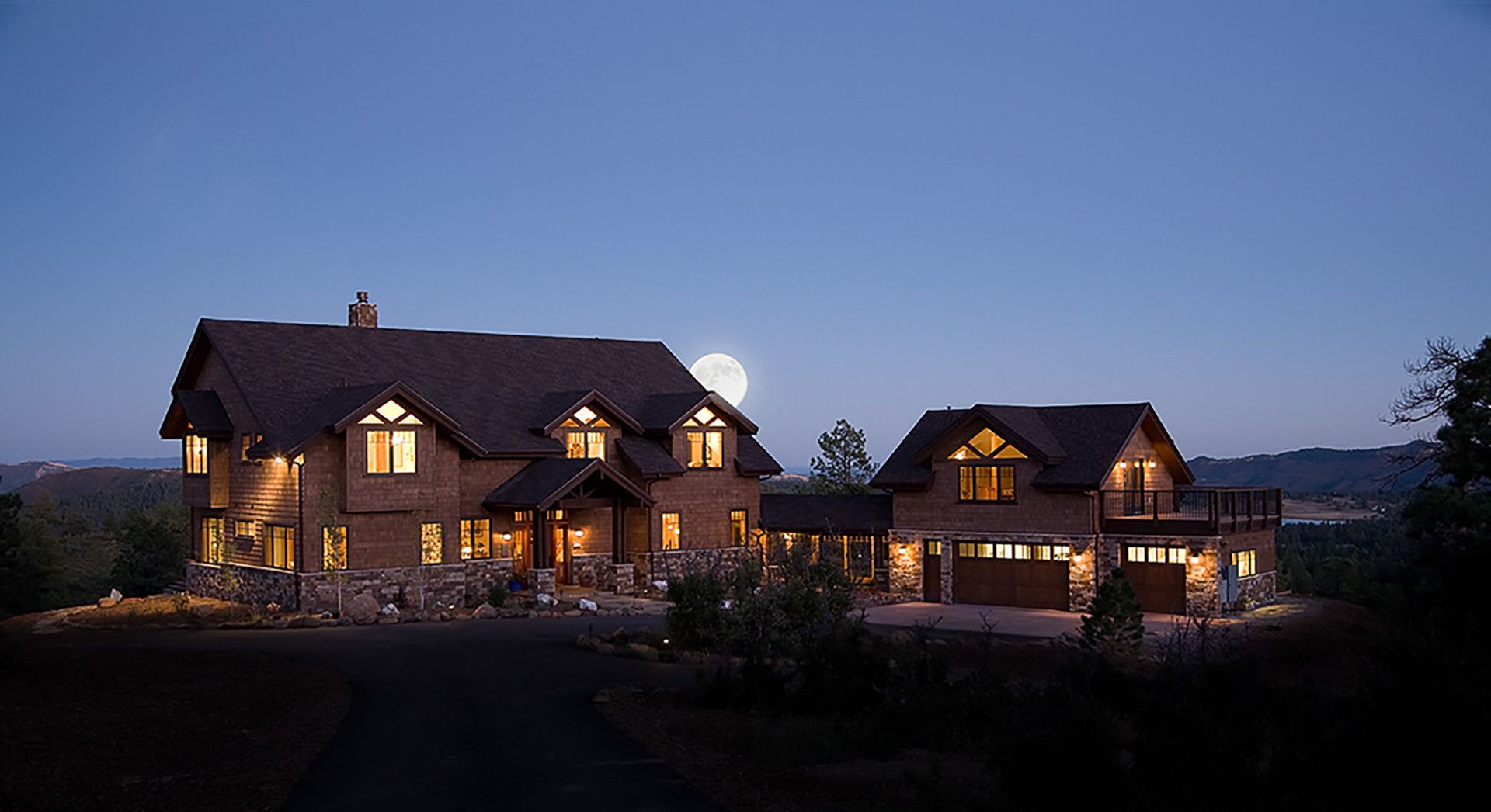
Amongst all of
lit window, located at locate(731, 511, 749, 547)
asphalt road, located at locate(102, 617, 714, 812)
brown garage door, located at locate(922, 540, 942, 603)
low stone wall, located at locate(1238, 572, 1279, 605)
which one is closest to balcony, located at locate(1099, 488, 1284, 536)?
low stone wall, located at locate(1238, 572, 1279, 605)

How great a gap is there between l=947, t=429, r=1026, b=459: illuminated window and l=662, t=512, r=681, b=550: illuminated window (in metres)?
9.59

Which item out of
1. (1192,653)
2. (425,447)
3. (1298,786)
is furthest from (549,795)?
(425,447)

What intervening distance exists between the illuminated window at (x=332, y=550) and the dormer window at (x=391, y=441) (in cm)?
190

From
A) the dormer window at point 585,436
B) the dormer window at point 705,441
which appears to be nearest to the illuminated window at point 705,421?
the dormer window at point 705,441

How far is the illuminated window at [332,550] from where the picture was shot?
1313 inches

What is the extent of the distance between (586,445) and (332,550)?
9348mm

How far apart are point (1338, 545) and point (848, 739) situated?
75490mm

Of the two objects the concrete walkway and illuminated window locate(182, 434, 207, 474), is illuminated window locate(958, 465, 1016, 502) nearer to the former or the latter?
the concrete walkway

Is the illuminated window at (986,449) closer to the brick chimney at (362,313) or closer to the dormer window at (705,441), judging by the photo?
the dormer window at (705,441)

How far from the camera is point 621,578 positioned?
38875mm

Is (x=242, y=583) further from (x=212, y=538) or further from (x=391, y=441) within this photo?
(x=391, y=441)

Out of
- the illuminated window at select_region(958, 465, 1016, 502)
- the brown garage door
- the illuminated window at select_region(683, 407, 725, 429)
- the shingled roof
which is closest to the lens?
the shingled roof

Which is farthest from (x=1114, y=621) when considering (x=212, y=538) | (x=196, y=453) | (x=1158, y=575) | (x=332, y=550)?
(x=196, y=453)

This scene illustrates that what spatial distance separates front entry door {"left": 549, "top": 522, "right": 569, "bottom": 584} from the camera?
129ft
